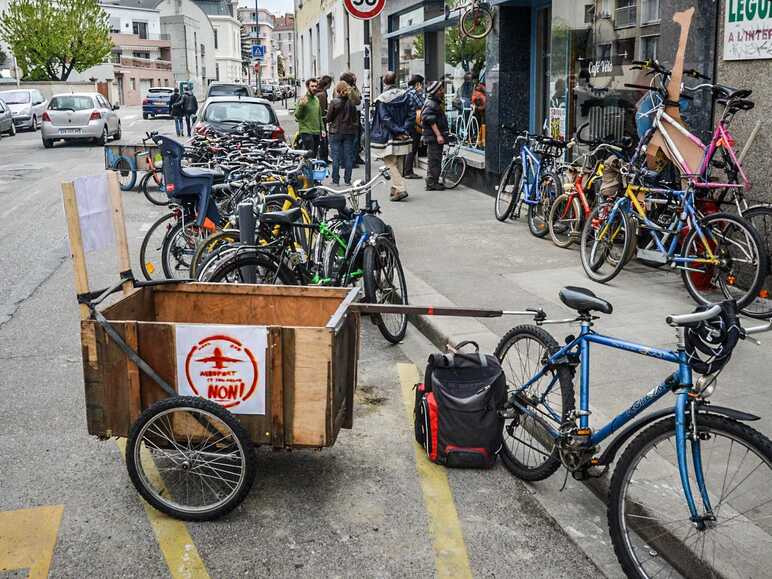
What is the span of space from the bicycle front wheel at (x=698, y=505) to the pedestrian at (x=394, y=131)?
987 centimetres

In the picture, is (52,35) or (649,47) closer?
(649,47)

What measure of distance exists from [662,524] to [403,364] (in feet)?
9.51

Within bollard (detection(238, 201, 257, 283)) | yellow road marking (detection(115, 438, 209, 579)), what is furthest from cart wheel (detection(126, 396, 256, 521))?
bollard (detection(238, 201, 257, 283))

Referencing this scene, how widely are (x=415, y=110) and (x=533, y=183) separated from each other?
429 cm

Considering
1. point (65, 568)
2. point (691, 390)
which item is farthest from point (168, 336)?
point (691, 390)

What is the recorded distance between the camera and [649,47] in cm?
909

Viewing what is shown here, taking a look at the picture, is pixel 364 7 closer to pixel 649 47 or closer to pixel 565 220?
pixel 649 47

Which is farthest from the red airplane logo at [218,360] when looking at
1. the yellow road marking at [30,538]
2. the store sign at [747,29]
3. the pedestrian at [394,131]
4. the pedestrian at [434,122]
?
the pedestrian at [434,122]

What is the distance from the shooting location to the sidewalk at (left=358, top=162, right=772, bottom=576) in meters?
4.21

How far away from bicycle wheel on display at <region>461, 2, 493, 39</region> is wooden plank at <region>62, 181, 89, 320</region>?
9.95 metres

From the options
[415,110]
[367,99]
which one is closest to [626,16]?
[367,99]

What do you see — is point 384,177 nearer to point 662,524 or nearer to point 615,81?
point 615,81

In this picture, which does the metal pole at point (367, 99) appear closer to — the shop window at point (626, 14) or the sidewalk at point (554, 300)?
the sidewalk at point (554, 300)

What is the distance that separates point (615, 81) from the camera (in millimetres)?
9906
